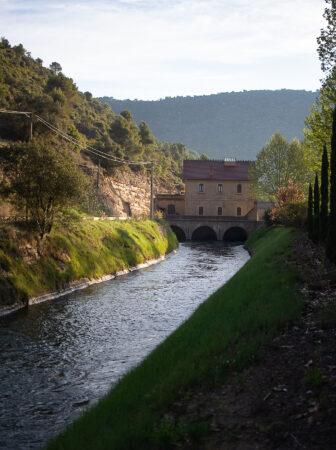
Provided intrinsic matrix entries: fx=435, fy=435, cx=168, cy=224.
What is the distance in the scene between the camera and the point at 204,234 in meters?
82.9

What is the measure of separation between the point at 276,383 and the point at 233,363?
130cm

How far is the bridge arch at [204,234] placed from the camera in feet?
269

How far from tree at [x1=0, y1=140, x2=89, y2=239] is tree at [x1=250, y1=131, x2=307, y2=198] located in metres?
49.2

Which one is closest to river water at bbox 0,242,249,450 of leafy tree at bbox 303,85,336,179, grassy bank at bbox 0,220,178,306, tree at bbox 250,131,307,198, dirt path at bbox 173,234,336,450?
grassy bank at bbox 0,220,178,306

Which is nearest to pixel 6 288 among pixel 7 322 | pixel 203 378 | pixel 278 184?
pixel 7 322

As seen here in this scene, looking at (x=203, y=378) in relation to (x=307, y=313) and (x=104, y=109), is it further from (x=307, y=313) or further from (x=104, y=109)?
(x=104, y=109)

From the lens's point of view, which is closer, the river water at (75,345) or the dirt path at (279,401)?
the dirt path at (279,401)

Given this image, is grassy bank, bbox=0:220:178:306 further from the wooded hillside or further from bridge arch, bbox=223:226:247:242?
bridge arch, bbox=223:226:247:242

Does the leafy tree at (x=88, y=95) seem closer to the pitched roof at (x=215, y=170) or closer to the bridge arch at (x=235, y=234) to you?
the pitched roof at (x=215, y=170)

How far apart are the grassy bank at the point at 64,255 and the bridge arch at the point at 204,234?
3964cm

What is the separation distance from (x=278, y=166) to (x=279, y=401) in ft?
220

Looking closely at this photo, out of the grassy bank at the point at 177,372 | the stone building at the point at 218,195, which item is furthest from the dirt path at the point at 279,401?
the stone building at the point at 218,195

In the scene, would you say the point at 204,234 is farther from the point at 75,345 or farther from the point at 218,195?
the point at 75,345

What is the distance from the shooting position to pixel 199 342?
1144 centimetres
